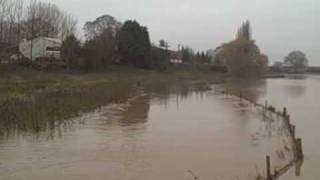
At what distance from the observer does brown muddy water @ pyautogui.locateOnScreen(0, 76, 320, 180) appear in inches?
642

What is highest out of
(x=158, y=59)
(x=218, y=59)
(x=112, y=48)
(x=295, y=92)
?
(x=112, y=48)

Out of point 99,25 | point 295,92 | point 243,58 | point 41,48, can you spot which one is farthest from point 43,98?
point 243,58

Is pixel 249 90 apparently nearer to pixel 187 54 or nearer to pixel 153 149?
pixel 153 149

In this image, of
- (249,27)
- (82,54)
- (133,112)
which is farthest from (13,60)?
(249,27)

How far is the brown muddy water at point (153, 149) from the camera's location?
16.3 metres

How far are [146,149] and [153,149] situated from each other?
0.88ft

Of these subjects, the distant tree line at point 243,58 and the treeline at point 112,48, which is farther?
the distant tree line at point 243,58

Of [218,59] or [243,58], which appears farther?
[218,59]

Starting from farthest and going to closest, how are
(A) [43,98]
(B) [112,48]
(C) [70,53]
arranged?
(B) [112,48] < (C) [70,53] < (A) [43,98]

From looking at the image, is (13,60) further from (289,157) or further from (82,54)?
(289,157)

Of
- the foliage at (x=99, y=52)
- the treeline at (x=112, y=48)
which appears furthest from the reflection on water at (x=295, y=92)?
the treeline at (x=112, y=48)

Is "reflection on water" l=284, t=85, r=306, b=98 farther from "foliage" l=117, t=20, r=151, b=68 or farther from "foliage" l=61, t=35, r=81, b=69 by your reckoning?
"foliage" l=117, t=20, r=151, b=68

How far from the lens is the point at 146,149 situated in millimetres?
20188

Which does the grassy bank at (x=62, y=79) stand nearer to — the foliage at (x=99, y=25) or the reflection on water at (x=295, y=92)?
the foliage at (x=99, y=25)
